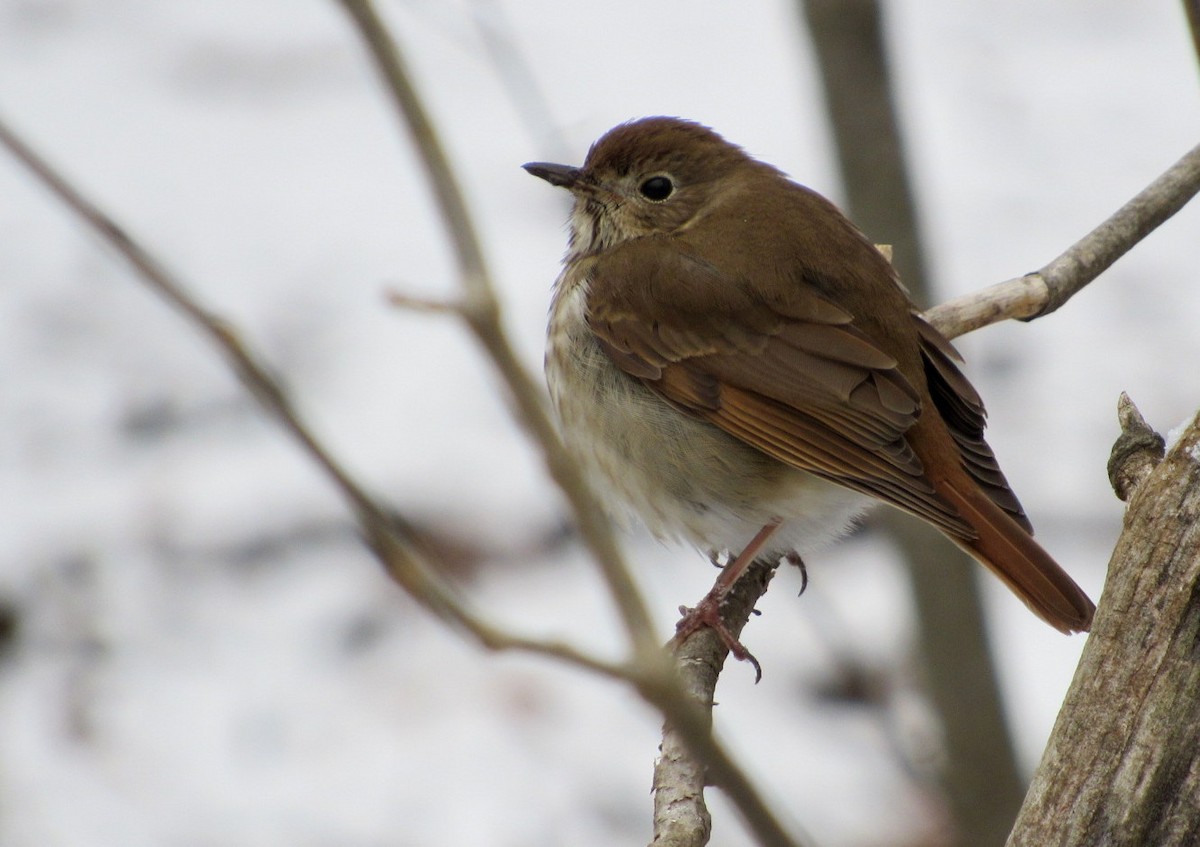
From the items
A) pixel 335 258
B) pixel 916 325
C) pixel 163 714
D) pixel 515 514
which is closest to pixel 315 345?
pixel 335 258

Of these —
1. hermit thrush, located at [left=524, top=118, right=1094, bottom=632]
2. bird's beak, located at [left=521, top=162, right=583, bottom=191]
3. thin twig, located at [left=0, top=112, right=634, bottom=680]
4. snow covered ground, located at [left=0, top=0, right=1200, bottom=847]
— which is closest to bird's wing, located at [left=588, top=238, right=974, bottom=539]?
hermit thrush, located at [left=524, top=118, right=1094, bottom=632]

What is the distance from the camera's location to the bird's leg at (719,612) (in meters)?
3.09

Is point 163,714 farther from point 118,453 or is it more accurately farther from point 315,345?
point 315,345

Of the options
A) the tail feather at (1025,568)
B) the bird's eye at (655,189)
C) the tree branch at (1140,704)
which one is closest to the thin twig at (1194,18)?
the tree branch at (1140,704)

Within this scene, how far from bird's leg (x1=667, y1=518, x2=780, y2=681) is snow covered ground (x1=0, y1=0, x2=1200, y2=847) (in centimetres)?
72

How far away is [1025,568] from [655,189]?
1449 millimetres

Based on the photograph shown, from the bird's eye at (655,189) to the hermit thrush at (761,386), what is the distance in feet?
0.41

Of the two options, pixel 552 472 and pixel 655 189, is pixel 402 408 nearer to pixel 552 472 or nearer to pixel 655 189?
pixel 655 189

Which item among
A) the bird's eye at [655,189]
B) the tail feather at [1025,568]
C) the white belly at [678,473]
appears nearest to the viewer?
the tail feather at [1025,568]

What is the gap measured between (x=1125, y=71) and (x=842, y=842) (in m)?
4.91

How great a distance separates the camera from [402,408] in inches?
228

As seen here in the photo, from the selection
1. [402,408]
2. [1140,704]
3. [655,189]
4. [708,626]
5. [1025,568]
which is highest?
[402,408]

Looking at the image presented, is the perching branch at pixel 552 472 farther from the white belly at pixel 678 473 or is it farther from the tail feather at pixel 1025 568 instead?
the white belly at pixel 678 473

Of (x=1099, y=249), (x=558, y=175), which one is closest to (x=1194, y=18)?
(x=1099, y=249)
